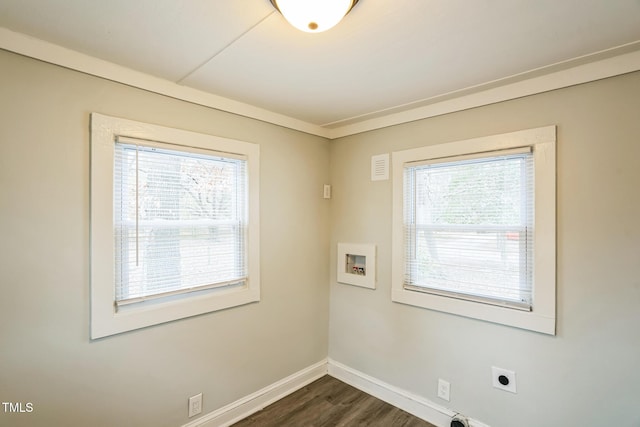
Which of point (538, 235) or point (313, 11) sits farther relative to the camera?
point (538, 235)

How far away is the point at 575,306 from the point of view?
5.67ft

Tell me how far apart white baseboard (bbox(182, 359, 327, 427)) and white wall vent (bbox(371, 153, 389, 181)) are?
1.87 m

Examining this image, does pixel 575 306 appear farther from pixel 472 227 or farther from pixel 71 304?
pixel 71 304

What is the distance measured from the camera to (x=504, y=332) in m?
1.97

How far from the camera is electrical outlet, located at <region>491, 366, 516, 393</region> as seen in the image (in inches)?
75.8

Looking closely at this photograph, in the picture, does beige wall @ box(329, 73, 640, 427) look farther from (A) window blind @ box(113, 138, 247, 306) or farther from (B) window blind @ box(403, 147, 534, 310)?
(A) window blind @ box(113, 138, 247, 306)

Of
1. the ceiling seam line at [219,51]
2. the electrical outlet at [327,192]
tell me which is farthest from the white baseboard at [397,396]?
the ceiling seam line at [219,51]

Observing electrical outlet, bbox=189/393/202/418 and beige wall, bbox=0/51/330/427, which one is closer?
beige wall, bbox=0/51/330/427

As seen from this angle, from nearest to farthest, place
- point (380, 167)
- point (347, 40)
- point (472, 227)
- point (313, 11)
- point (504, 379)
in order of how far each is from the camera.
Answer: point (313, 11) < point (347, 40) < point (504, 379) < point (472, 227) < point (380, 167)

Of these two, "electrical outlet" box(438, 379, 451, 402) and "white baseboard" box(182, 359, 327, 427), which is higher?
"electrical outlet" box(438, 379, 451, 402)

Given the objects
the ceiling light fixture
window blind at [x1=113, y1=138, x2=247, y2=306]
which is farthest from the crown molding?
the ceiling light fixture

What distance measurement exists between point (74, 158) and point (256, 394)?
2.08 metres

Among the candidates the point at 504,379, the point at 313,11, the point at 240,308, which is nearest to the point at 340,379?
the point at 240,308

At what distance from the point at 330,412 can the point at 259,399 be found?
578 mm
